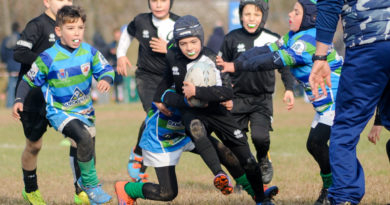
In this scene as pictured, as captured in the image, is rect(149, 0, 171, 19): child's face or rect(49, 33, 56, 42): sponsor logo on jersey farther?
rect(149, 0, 171, 19): child's face

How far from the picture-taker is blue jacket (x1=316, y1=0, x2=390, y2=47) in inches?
194

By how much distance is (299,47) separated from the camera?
256 inches

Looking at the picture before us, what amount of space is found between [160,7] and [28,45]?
5.82 feet

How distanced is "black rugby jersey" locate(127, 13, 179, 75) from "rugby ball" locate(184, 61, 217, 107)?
101 inches

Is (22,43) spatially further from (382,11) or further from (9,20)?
(9,20)

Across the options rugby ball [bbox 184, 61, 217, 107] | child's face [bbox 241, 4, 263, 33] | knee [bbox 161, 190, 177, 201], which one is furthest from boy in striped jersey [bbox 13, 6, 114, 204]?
child's face [bbox 241, 4, 263, 33]

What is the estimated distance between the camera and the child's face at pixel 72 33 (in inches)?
277

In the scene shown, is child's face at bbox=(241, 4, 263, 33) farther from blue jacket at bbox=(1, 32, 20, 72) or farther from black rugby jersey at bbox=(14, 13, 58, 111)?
blue jacket at bbox=(1, 32, 20, 72)

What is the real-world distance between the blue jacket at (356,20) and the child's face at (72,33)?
2781 millimetres

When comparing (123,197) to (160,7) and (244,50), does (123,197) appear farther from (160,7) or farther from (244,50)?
(160,7)

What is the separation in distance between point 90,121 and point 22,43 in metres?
1.21

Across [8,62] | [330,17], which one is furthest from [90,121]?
[8,62]

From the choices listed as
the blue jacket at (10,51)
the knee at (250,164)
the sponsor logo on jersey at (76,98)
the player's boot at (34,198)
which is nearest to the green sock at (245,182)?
the knee at (250,164)

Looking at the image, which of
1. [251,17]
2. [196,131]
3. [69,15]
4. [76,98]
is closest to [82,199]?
[76,98]
